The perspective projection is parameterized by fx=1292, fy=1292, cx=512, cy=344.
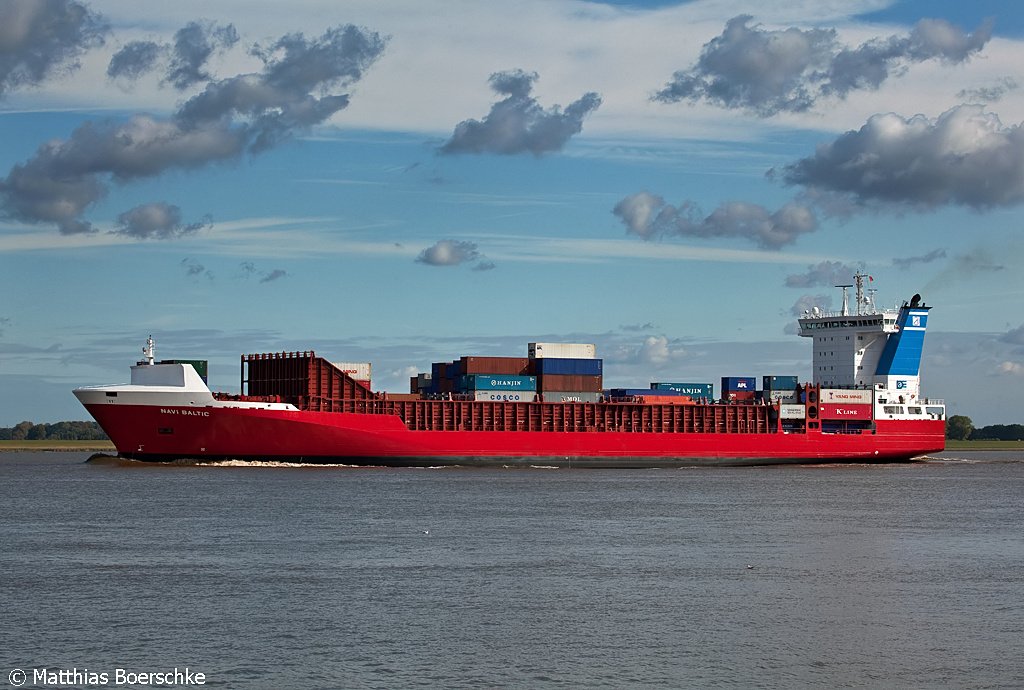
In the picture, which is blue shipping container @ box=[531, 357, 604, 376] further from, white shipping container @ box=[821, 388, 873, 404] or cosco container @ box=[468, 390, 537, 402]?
white shipping container @ box=[821, 388, 873, 404]

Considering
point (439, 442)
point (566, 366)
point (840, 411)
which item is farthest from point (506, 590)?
point (840, 411)

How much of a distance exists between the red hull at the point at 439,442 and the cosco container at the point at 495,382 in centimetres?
277

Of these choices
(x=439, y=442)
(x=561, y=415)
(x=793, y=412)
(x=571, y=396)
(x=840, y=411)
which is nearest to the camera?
(x=439, y=442)

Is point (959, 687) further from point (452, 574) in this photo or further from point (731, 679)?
point (452, 574)

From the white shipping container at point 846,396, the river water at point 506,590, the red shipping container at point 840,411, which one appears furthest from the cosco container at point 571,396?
the river water at point 506,590

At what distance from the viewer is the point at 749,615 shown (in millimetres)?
25188

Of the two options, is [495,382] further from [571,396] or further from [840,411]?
[840,411]

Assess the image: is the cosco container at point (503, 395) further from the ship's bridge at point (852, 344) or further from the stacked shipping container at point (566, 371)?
the ship's bridge at point (852, 344)

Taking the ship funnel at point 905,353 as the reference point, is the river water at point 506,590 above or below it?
below

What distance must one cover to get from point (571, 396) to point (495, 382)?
4895 mm

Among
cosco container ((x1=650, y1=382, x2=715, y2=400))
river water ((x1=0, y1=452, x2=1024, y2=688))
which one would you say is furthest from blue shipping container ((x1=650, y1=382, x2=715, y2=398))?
river water ((x1=0, y1=452, x2=1024, y2=688))

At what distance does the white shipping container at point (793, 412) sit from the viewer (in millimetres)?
79250

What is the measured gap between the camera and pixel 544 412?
7225 centimetres

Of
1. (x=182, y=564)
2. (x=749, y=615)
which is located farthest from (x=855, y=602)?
(x=182, y=564)
